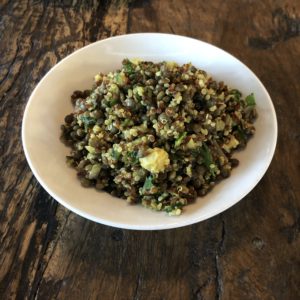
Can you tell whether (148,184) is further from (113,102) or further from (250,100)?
(250,100)

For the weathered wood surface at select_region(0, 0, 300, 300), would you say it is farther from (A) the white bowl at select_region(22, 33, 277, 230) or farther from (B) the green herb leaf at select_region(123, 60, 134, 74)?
(B) the green herb leaf at select_region(123, 60, 134, 74)

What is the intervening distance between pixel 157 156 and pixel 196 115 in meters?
0.23

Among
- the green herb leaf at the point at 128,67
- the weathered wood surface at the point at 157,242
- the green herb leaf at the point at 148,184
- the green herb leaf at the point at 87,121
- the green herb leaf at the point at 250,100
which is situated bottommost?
the weathered wood surface at the point at 157,242

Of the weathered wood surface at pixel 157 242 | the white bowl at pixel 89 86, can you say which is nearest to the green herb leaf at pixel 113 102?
the white bowl at pixel 89 86

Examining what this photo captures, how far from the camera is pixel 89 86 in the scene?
176cm

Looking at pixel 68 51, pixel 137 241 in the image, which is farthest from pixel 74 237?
→ pixel 68 51

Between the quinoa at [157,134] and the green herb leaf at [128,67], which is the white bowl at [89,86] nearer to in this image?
the quinoa at [157,134]

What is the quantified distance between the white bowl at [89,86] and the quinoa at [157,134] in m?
0.04

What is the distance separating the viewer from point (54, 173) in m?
1.42

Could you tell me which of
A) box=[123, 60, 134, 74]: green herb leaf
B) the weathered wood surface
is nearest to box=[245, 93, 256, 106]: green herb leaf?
the weathered wood surface

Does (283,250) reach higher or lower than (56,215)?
lower

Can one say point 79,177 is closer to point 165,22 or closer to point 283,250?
point 283,250

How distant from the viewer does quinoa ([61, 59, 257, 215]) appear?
1358 millimetres

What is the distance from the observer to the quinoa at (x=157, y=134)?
136 cm
